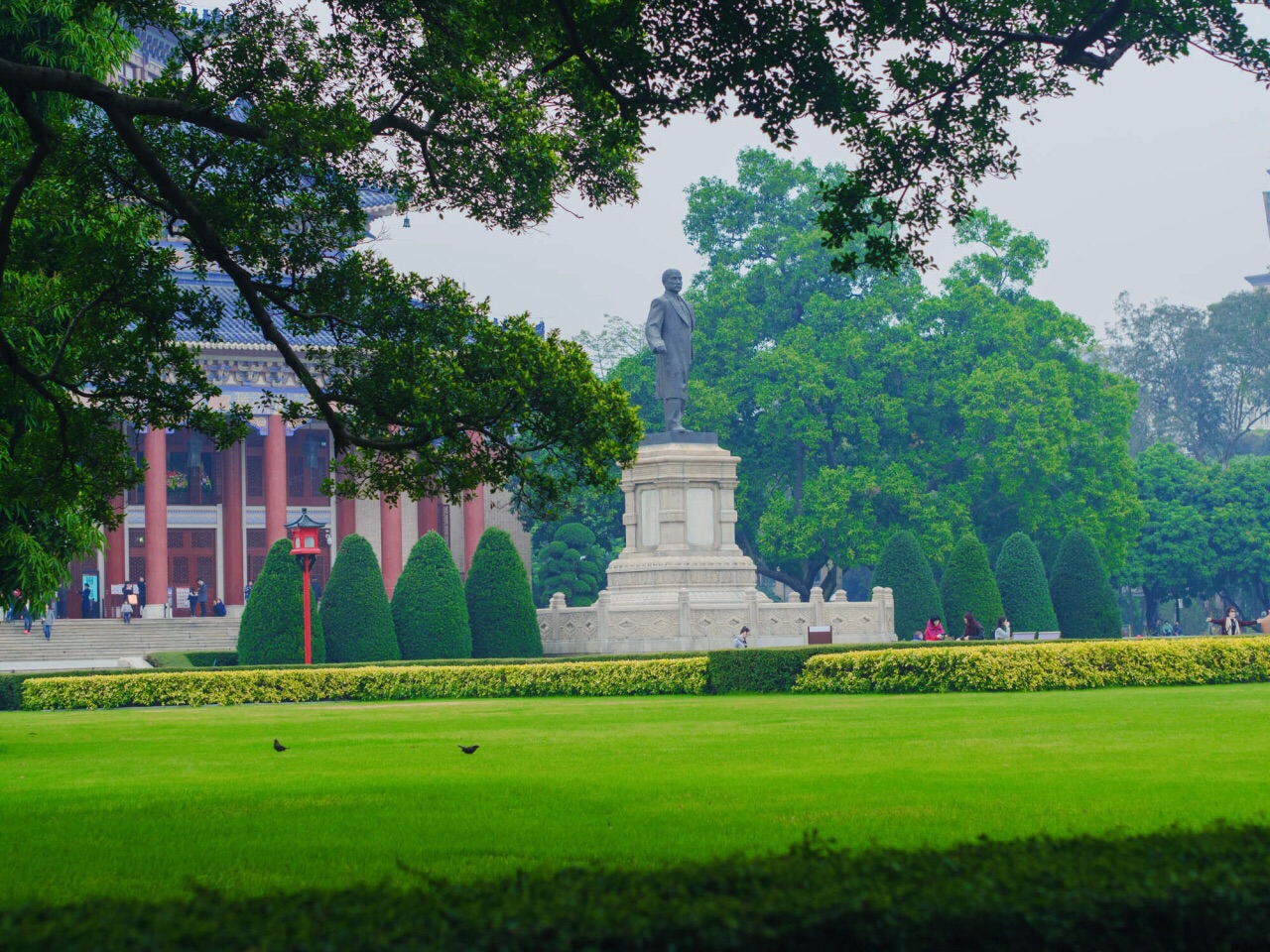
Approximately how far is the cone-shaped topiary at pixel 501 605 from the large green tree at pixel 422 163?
26426mm

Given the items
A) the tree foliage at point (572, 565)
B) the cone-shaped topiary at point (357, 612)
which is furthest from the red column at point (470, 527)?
the cone-shaped topiary at point (357, 612)

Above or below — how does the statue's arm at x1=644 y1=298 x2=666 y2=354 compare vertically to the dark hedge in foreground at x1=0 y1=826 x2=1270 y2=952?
above

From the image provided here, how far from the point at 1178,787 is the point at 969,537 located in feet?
115

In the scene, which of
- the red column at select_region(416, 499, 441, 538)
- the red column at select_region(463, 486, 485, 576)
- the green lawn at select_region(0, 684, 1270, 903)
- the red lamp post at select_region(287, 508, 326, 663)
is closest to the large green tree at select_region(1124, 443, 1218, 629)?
the red column at select_region(463, 486, 485, 576)

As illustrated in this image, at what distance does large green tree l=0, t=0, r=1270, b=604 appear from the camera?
11773mm

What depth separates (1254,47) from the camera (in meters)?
11.6

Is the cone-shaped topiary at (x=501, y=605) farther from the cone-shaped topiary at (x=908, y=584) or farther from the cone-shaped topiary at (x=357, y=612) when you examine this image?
the cone-shaped topiary at (x=908, y=584)

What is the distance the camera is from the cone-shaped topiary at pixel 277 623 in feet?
128

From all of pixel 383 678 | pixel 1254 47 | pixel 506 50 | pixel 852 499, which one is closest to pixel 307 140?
pixel 506 50

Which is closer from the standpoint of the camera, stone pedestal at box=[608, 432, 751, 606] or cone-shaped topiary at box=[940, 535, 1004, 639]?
stone pedestal at box=[608, 432, 751, 606]

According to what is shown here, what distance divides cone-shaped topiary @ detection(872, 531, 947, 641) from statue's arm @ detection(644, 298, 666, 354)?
395 inches

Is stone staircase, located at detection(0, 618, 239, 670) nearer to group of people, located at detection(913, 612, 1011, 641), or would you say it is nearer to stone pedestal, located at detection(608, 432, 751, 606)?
stone pedestal, located at detection(608, 432, 751, 606)

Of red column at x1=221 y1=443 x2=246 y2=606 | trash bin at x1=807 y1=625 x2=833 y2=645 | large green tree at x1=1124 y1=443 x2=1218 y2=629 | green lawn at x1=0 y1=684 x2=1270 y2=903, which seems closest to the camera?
green lawn at x1=0 y1=684 x2=1270 y2=903

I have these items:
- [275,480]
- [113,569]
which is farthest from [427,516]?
[113,569]
